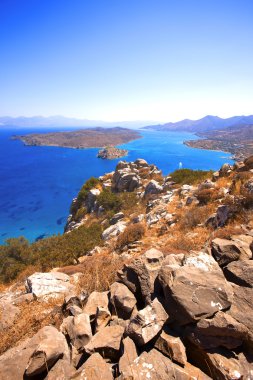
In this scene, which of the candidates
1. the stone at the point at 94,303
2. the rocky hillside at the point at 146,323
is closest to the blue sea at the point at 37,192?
the rocky hillside at the point at 146,323

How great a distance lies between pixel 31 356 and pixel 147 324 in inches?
96.1

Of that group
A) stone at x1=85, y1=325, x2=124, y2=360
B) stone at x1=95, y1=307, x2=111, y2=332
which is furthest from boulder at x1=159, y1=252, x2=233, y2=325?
stone at x1=95, y1=307, x2=111, y2=332

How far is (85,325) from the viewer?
554 cm

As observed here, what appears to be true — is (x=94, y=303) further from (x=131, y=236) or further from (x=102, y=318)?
(x=131, y=236)

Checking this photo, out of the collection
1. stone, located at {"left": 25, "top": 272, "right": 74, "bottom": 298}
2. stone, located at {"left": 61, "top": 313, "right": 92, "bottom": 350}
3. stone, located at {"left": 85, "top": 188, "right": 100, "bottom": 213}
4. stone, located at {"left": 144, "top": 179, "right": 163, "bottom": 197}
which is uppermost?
stone, located at {"left": 61, "top": 313, "right": 92, "bottom": 350}

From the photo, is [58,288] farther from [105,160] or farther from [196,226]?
[105,160]

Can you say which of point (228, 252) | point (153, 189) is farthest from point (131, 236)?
point (153, 189)

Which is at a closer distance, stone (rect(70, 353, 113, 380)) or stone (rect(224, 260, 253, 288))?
stone (rect(70, 353, 113, 380))

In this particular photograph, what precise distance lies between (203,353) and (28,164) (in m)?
155

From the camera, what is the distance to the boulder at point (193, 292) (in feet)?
15.8

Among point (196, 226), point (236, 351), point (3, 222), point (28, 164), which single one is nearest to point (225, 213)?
point (196, 226)

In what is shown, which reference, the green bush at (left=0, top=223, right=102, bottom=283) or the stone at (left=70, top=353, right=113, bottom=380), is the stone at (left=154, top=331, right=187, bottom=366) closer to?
the stone at (left=70, top=353, right=113, bottom=380)

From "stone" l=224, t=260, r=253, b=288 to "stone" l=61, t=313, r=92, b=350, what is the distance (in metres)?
3.65

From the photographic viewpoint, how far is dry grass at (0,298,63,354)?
6360 millimetres
